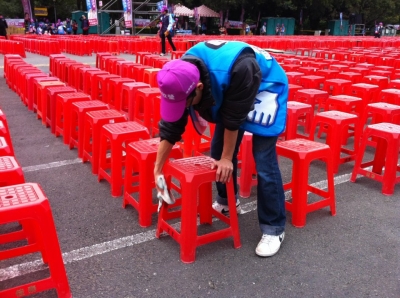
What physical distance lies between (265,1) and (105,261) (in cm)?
4703

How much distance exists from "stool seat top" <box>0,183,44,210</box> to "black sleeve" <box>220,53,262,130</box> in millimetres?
1310

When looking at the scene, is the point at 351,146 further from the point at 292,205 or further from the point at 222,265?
the point at 222,265

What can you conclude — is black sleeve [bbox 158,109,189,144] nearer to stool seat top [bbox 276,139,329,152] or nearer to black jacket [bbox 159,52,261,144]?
black jacket [bbox 159,52,261,144]

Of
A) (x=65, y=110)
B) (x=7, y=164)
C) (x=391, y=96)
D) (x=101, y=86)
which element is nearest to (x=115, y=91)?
(x=101, y=86)

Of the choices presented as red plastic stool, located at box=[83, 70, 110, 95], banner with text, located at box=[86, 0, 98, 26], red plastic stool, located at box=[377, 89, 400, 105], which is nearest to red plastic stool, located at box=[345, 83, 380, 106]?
red plastic stool, located at box=[377, 89, 400, 105]

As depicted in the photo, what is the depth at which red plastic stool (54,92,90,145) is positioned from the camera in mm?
5469

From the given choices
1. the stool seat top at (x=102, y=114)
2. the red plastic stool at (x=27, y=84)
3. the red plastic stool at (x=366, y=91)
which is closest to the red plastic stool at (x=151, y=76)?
the red plastic stool at (x=27, y=84)

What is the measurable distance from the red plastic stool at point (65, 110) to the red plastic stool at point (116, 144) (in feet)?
4.81

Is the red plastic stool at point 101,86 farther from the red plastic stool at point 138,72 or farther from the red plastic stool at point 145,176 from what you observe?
the red plastic stool at point 145,176

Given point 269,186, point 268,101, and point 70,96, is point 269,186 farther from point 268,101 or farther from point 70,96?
point 70,96

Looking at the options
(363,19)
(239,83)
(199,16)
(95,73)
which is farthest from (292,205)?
(363,19)

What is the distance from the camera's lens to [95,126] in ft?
14.8

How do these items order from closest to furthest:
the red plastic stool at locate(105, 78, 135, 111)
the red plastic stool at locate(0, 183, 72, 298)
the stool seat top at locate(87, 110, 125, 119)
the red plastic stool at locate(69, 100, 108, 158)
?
the red plastic stool at locate(0, 183, 72, 298)
the stool seat top at locate(87, 110, 125, 119)
the red plastic stool at locate(69, 100, 108, 158)
the red plastic stool at locate(105, 78, 135, 111)

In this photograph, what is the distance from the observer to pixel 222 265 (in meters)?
2.91
